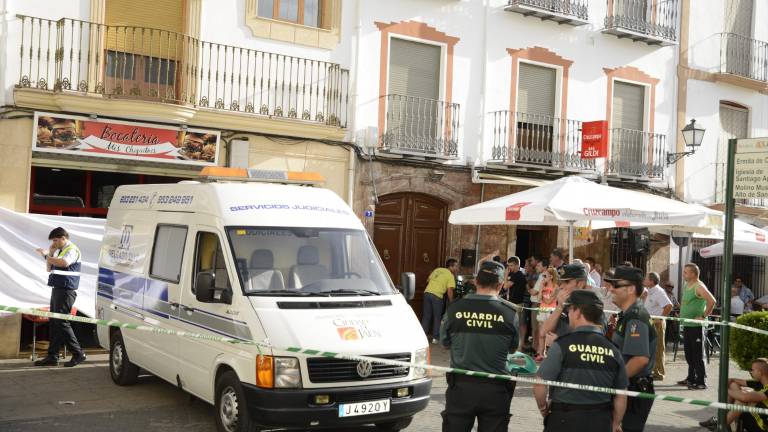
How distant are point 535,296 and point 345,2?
6490 mm

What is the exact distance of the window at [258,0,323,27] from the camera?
14477 mm

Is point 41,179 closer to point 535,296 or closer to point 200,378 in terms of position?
point 200,378

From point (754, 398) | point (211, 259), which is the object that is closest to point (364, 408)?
point (211, 259)

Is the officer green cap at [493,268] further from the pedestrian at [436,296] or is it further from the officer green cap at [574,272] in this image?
the pedestrian at [436,296]

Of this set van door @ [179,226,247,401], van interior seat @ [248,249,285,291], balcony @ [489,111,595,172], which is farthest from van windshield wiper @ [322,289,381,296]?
balcony @ [489,111,595,172]

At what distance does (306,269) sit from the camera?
7.58 meters

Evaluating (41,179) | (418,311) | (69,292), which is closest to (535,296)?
(418,311)

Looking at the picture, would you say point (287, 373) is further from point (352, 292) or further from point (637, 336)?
point (637, 336)

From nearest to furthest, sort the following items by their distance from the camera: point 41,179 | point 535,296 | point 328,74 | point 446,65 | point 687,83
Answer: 1. point 41,179
2. point 535,296
3. point 328,74
4. point 446,65
5. point 687,83

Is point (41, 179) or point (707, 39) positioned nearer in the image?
point (41, 179)

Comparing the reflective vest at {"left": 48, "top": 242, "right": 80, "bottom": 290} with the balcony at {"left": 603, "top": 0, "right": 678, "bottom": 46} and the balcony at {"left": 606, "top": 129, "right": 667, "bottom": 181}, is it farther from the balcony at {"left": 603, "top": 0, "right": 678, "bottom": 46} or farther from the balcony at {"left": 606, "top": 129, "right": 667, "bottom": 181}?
the balcony at {"left": 603, "top": 0, "right": 678, "bottom": 46}

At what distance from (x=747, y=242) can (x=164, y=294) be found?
40.0 feet

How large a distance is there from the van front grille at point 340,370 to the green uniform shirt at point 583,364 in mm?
2152

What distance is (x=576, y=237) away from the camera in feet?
59.7
